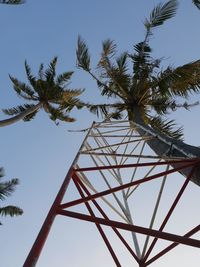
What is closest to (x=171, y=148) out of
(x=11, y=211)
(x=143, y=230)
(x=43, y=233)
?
(x=143, y=230)

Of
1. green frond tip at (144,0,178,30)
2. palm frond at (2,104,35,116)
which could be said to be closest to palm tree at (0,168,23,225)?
palm frond at (2,104,35,116)

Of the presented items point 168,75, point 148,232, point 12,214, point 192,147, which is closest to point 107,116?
point 168,75

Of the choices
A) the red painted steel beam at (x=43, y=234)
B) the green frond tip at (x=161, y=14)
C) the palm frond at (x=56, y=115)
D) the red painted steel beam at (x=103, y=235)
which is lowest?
the red painted steel beam at (x=43, y=234)

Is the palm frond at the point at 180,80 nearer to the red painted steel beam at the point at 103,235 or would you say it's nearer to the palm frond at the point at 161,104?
the palm frond at the point at 161,104

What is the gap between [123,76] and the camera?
11000mm

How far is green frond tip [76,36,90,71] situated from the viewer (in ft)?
39.0

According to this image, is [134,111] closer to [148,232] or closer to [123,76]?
[123,76]

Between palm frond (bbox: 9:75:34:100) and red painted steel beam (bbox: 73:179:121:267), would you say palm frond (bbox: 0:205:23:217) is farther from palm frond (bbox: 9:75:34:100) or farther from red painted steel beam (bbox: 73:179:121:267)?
red painted steel beam (bbox: 73:179:121:267)

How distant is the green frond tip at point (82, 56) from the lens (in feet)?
39.0

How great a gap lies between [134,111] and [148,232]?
7.70m

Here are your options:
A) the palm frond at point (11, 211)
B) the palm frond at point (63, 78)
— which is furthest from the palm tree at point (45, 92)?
the palm frond at point (11, 211)

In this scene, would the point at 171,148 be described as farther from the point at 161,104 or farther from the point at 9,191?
the point at 9,191

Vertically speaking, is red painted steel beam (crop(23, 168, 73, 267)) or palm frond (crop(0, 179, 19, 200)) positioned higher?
palm frond (crop(0, 179, 19, 200))

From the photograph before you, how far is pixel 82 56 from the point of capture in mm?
12094
